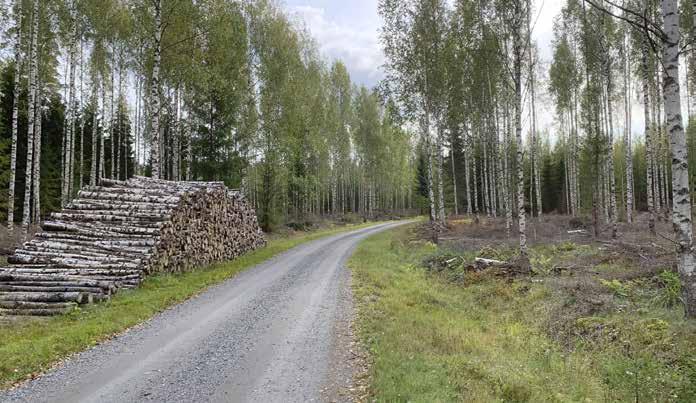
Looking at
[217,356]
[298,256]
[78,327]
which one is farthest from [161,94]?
[217,356]

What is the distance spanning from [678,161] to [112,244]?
45.5 ft

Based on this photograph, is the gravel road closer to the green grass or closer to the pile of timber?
the green grass

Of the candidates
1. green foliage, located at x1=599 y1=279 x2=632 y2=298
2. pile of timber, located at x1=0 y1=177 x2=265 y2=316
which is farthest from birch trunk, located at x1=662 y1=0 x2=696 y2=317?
pile of timber, located at x1=0 y1=177 x2=265 y2=316

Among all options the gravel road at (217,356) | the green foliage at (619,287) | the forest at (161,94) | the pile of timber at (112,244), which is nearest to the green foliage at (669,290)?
the green foliage at (619,287)

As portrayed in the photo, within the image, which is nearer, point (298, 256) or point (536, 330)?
point (536, 330)

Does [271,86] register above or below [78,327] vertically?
above

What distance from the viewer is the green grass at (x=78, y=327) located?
6387mm

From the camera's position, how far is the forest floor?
564 centimetres

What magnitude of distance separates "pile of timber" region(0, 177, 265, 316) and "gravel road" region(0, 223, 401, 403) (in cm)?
239

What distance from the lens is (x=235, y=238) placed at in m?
20.1

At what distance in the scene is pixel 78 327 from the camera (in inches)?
314

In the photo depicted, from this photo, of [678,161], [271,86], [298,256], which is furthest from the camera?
[271,86]

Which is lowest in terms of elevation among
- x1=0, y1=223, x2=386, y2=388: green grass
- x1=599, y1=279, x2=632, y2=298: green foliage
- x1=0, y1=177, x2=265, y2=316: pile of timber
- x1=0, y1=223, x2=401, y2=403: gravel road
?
x1=0, y1=223, x2=401, y2=403: gravel road

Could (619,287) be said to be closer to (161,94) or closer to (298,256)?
(298,256)
